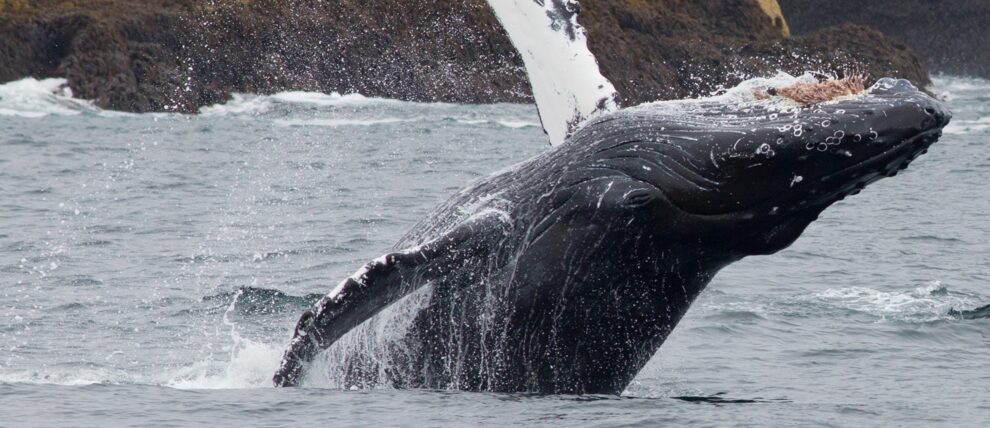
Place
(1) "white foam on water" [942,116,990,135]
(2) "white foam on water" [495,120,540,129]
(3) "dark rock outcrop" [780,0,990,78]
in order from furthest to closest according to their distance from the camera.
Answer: (3) "dark rock outcrop" [780,0,990,78] → (1) "white foam on water" [942,116,990,135] → (2) "white foam on water" [495,120,540,129]

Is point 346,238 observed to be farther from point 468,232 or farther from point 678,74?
point 678,74

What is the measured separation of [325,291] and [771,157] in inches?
272

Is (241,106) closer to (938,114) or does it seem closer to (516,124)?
(516,124)

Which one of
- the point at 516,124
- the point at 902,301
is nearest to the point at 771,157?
the point at 902,301

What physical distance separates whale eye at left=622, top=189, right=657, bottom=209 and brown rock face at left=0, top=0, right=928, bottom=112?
31782mm

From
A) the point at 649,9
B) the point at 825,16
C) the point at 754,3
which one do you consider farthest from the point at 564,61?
the point at 825,16

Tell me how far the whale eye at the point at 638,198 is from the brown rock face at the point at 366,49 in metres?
31.8

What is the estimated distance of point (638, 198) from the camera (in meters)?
7.09

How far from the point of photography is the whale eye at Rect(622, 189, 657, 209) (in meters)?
7.07

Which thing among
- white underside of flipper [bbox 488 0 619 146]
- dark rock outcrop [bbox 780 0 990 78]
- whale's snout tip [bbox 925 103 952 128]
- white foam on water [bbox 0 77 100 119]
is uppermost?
dark rock outcrop [bbox 780 0 990 78]

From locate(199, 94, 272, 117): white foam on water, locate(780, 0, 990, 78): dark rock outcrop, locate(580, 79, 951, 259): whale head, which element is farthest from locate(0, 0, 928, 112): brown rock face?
locate(580, 79, 951, 259): whale head

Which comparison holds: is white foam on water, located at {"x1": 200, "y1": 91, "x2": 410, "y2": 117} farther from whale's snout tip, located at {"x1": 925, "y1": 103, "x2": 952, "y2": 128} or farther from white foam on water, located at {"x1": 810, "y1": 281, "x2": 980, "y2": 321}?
whale's snout tip, located at {"x1": 925, "y1": 103, "x2": 952, "y2": 128}

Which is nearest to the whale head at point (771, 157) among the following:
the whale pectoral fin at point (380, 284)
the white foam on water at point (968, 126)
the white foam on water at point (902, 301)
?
the whale pectoral fin at point (380, 284)

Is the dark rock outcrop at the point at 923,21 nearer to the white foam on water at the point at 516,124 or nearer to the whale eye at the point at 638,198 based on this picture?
the white foam on water at the point at 516,124
